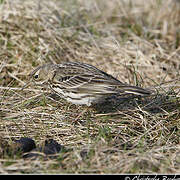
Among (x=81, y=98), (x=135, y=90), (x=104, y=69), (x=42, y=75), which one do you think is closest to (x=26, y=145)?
(x=81, y=98)

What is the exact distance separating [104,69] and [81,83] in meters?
1.83

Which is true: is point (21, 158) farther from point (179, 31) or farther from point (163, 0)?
point (163, 0)

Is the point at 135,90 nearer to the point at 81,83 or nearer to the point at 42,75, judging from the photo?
the point at 81,83

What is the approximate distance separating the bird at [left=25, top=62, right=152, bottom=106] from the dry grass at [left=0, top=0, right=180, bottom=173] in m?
0.29

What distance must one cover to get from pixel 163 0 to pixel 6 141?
612cm

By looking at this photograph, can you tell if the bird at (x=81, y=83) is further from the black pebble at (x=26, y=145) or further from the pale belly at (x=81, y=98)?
the black pebble at (x=26, y=145)

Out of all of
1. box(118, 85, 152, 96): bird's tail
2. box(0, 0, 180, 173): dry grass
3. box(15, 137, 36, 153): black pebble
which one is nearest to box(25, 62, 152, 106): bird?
box(118, 85, 152, 96): bird's tail

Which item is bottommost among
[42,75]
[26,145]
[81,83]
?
[26,145]

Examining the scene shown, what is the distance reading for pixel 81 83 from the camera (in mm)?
5027

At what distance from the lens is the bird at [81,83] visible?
4.76 meters

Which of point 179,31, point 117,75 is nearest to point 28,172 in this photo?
point 117,75

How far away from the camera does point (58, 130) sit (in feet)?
15.4

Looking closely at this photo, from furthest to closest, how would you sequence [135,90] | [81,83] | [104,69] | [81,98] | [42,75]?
[104,69] < [42,75] < [81,83] < [81,98] < [135,90]

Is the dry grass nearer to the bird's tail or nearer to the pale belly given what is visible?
the pale belly
